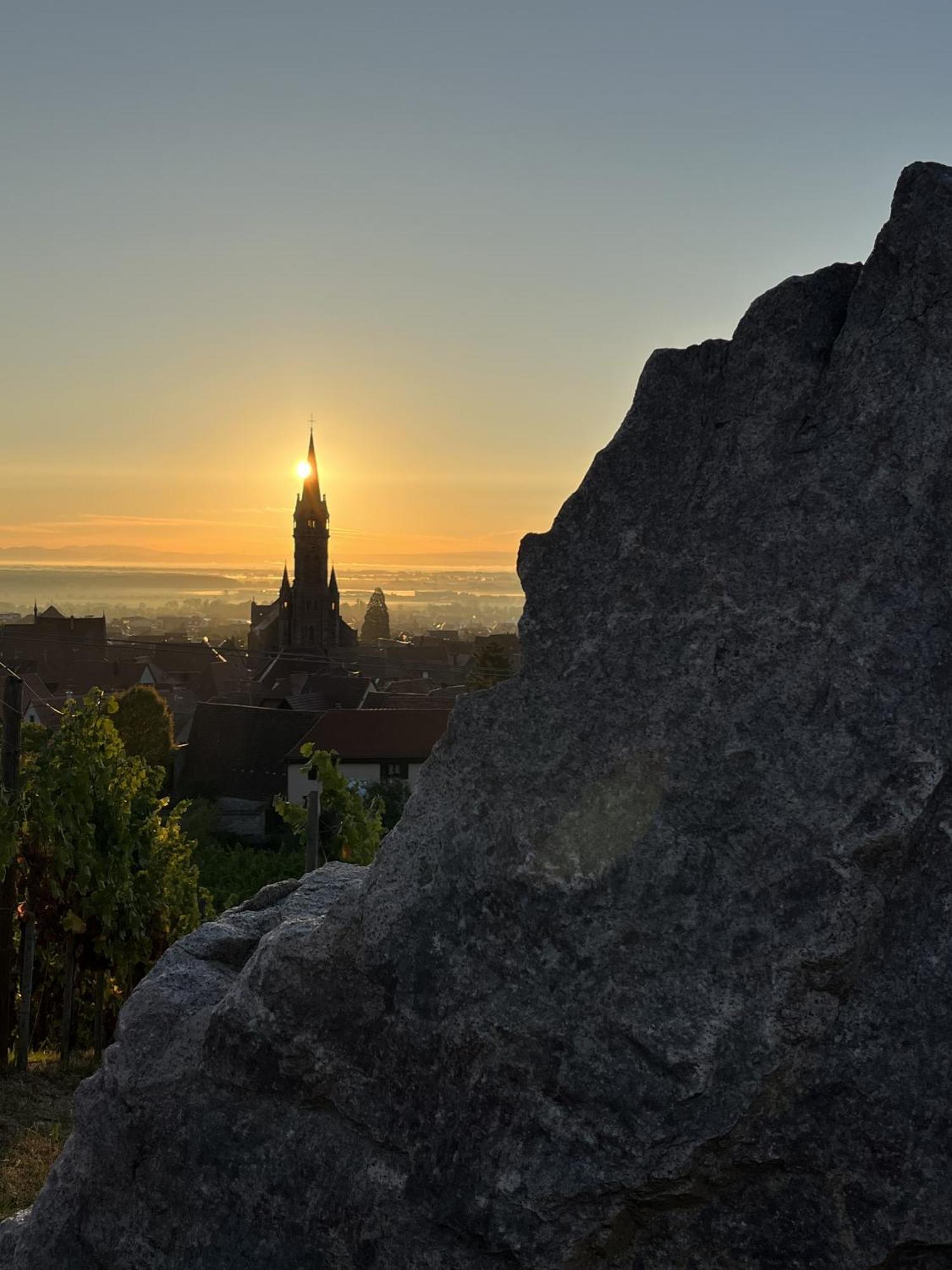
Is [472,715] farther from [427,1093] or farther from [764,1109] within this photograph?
[764,1109]

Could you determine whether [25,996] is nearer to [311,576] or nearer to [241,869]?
[241,869]

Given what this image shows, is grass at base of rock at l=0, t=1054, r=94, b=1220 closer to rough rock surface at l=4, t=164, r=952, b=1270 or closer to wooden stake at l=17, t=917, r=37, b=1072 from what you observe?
wooden stake at l=17, t=917, r=37, b=1072

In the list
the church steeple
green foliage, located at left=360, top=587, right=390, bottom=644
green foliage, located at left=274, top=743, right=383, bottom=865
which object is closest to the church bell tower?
the church steeple

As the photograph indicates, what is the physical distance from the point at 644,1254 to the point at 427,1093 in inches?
30.3

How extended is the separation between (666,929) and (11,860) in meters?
7.48

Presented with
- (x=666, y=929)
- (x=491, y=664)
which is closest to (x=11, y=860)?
(x=666, y=929)

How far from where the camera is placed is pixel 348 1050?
Answer: 12.8 ft

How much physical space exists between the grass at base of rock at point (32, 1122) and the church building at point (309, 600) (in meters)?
92.2

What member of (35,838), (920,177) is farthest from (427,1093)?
(35,838)

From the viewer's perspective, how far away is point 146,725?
38.4 meters

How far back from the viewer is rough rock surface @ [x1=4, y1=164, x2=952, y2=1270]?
135 inches

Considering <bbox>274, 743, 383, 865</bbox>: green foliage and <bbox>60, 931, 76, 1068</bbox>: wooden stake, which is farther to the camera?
<bbox>274, 743, 383, 865</bbox>: green foliage

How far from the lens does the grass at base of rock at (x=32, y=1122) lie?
22.1 feet

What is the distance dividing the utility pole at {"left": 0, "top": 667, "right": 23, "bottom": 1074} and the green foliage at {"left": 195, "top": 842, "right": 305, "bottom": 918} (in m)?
14.4
